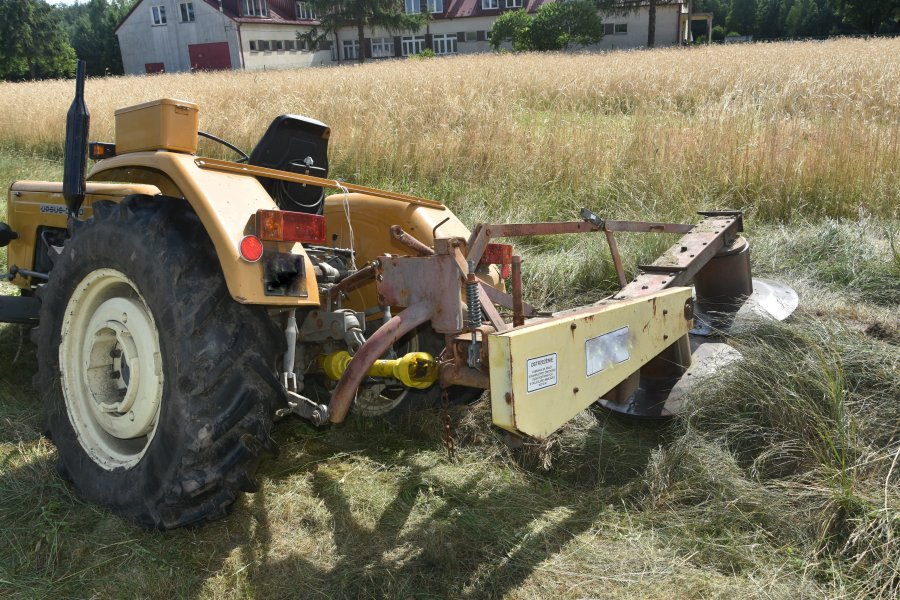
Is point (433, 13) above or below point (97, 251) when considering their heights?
above

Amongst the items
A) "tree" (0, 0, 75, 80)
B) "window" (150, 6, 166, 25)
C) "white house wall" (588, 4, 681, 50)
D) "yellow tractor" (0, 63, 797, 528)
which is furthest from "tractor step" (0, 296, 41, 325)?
"tree" (0, 0, 75, 80)

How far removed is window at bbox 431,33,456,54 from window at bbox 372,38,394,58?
360 centimetres

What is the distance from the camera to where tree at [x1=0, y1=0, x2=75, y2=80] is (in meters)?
47.0

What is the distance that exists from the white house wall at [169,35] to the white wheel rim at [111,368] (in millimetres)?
45770

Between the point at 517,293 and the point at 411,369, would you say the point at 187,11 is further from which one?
the point at 517,293

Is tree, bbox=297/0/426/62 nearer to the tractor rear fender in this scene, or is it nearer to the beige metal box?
the beige metal box

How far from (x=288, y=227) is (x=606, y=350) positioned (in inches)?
42.8

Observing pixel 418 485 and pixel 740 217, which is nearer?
pixel 418 485

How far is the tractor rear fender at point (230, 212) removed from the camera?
7.22 feet

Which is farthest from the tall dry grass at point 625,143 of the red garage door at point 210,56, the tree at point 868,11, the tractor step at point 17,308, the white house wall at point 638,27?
the tree at point 868,11

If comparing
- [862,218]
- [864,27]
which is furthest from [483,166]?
[864,27]

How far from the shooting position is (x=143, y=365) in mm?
2500

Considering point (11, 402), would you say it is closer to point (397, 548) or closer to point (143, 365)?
point (143, 365)

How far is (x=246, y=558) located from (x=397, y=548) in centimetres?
51
